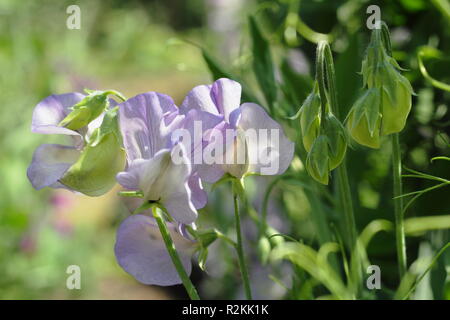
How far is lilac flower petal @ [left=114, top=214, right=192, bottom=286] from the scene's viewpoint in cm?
43

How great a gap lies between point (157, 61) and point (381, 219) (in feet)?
14.8

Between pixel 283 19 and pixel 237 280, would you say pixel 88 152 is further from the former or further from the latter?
pixel 237 280

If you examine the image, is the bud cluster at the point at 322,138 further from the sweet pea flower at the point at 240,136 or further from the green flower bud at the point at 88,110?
the green flower bud at the point at 88,110

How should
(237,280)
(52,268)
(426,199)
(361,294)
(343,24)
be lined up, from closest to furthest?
(361,294), (426,199), (343,24), (237,280), (52,268)

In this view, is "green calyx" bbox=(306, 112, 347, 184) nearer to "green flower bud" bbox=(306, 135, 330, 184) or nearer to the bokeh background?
"green flower bud" bbox=(306, 135, 330, 184)

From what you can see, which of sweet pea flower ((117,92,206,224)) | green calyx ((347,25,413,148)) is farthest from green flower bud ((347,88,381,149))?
sweet pea flower ((117,92,206,224))

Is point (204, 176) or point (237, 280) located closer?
point (204, 176)

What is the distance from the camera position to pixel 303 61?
2.82 feet

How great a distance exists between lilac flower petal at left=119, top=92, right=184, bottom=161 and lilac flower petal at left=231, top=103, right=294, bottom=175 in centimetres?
5

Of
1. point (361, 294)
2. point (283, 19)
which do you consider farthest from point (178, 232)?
point (283, 19)

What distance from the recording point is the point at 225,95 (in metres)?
0.42

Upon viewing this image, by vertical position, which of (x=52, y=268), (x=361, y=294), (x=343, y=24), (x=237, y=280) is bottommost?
(x=52, y=268)

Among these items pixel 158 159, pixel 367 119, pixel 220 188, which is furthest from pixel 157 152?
pixel 220 188

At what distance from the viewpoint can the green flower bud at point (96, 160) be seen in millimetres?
400
